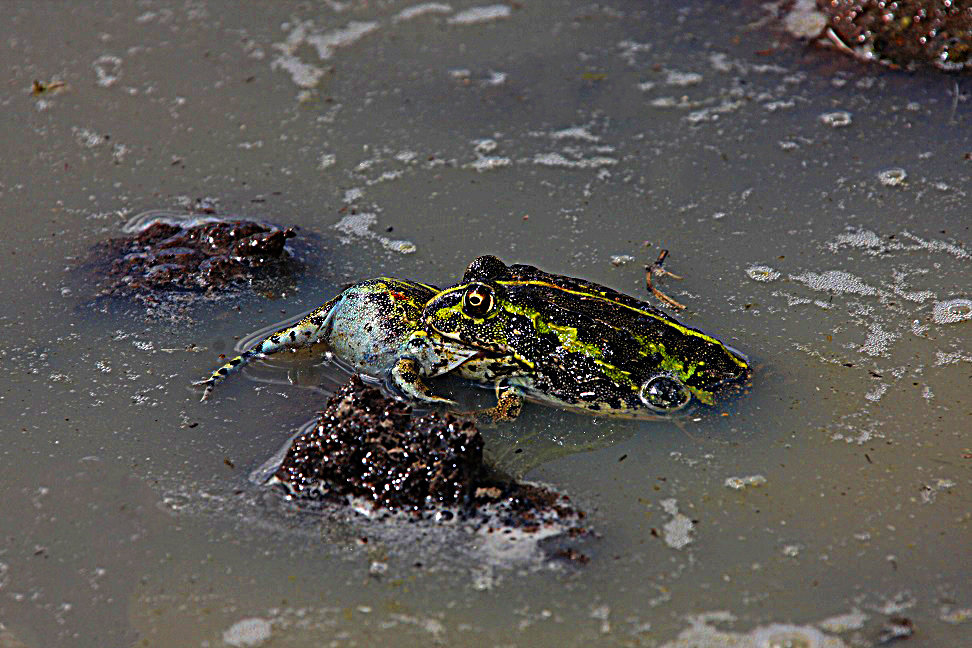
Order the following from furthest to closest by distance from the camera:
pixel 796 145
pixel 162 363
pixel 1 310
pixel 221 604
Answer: pixel 796 145, pixel 1 310, pixel 162 363, pixel 221 604

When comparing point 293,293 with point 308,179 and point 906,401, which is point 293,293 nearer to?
point 308,179

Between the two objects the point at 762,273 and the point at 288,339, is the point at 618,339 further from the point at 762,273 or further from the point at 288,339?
the point at 288,339

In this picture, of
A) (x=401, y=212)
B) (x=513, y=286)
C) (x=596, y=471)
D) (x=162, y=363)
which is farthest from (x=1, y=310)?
(x=596, y=471)

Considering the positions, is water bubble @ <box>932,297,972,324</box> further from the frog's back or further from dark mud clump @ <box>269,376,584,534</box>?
dark mud clump @ <box>269,376,584,534</box>

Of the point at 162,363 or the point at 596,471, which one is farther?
the point at 162,363

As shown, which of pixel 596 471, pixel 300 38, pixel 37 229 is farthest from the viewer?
pixel 300 38

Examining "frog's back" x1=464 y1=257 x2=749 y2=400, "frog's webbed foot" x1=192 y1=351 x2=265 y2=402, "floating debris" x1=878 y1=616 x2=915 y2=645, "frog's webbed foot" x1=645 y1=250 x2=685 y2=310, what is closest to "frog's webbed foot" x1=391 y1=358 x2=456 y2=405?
"frog's back" x1=464 y1=257 x2=749 y2=400

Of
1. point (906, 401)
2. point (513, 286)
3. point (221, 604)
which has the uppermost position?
point (513, 286)
